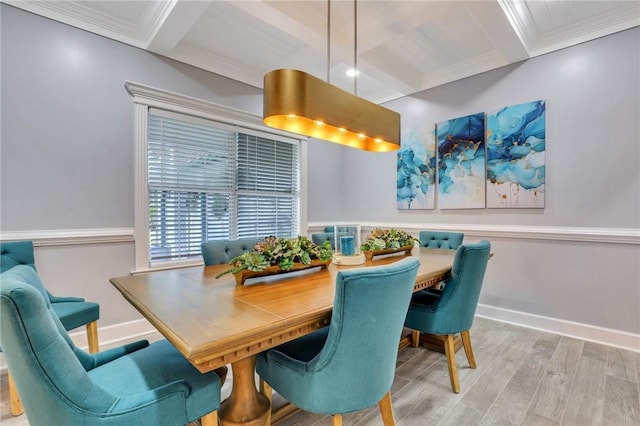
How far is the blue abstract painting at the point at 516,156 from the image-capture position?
9.57 feet

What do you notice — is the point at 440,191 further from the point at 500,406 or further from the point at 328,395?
the point at 328,395

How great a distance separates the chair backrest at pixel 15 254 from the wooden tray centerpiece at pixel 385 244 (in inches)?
98.6

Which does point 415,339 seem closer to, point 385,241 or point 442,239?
point 385,241

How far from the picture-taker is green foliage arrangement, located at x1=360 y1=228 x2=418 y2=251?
2.31 metres

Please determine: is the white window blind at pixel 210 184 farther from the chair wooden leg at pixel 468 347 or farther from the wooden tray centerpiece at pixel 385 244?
the chair wooden leg at pixel 468 347

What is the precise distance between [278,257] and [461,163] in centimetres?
270

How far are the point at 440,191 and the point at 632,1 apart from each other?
7.11ft

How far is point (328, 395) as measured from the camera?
1103mm

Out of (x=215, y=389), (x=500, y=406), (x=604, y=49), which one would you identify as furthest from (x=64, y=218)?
(x=604, y=49)

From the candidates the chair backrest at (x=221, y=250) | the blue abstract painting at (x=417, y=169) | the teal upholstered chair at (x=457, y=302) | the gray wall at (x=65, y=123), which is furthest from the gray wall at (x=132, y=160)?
the teal upholstered chair at (x=457, y=302)

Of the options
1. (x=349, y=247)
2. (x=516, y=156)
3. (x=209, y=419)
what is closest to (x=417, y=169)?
(x=516, y=156)

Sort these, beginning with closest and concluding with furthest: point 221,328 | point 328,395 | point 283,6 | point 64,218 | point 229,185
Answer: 1. point 221,328
2. point 328,395
3. point 283,6
4. point 64,218
5. point 229,185

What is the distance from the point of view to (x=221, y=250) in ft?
7.72

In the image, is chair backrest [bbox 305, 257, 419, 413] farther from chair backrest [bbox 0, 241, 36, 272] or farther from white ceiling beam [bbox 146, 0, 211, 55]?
chair backrest [bbox 0, 241, 36, 272]
